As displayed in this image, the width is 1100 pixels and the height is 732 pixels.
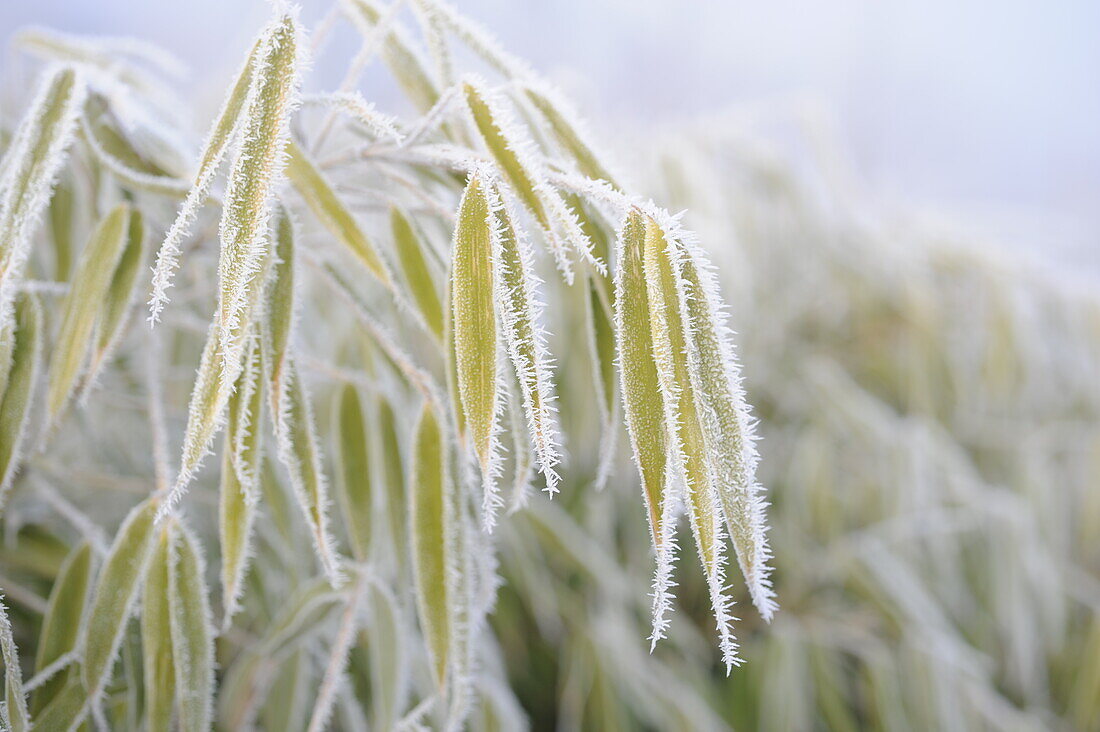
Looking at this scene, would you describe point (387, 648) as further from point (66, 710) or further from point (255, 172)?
point (255, 172)

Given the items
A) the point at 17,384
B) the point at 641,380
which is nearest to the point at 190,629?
the point at 17,384

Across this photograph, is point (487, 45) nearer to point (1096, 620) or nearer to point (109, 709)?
point (109, 709)

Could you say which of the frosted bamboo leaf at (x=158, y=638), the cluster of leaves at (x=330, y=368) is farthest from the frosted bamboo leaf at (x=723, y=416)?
the frosted bamboo leaf at (x=158, y=638)

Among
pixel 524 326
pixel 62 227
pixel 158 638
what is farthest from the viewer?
pixel 62 227

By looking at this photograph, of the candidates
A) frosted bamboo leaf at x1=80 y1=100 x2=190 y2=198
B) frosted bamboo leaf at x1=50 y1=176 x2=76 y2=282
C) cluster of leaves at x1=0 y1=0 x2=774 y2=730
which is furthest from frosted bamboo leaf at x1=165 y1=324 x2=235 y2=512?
frosted bamboo leaf at x1=50 y1=176 x2=76 y2=282

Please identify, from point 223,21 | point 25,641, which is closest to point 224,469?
point 25,641
